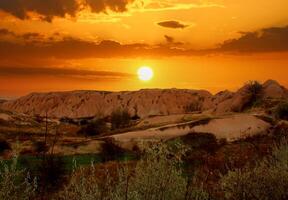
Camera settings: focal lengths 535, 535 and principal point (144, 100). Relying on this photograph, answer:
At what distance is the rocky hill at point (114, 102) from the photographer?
130875mm

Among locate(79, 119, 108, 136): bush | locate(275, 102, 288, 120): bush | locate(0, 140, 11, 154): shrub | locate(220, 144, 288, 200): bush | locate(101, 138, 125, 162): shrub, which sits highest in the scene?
locate(275, 102, 288, 120): bush

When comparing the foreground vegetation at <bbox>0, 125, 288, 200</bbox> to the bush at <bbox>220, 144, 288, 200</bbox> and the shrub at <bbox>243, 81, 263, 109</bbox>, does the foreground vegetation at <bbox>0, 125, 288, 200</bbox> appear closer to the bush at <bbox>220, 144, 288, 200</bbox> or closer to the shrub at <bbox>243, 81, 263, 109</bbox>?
the bush at <bbox>220, 144, 288, 200</bbox>

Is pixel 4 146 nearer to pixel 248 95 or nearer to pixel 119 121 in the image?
pixel 248 95

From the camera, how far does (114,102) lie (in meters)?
142

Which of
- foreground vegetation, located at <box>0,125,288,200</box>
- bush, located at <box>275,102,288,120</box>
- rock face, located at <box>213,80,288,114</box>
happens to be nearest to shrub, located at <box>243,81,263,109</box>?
rock face, located at <box>213,80,288,114</box>

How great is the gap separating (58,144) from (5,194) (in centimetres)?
3583

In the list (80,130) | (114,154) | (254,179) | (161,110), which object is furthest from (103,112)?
(254,179)

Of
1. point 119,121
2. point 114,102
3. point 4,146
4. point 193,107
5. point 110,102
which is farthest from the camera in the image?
point 110,102

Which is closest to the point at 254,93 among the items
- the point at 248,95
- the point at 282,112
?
the point at 248,95

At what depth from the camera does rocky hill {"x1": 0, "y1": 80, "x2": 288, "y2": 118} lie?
130875 millimetres

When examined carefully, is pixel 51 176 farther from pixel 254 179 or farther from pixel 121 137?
pixel 121 137

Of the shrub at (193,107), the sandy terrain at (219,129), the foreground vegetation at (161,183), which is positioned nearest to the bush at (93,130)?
the sandy terrain at (219,129)

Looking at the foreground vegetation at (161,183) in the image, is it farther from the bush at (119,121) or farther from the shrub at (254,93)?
the bush at (119,121)

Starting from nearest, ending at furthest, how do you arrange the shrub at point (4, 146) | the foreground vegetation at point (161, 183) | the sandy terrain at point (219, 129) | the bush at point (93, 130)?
the foreground vegetation at point (161, 183) → the shrub at point (4, 146) → the sandy terrain at point (219, 129) → the bush at point (93, 130)
